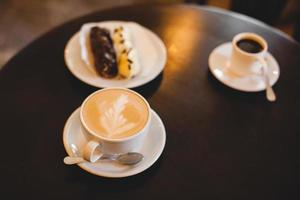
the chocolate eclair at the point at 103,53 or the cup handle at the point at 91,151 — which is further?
the chocolate eclair at the point at 103,53

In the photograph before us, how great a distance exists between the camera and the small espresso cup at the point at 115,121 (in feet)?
2.50

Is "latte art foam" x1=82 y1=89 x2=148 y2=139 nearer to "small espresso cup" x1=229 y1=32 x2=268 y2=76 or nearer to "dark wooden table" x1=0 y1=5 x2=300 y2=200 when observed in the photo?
"dark wooden table" x1=0 y1=5 x2=300 y2=200

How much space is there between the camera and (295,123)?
960 mm

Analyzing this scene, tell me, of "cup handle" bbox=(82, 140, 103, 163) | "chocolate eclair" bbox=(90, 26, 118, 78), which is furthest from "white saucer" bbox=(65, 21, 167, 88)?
"cup handle" bbox=(82, 140, 103, 163)

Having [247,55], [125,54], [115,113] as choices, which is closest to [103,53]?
[125,54]

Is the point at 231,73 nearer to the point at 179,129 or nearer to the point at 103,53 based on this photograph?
the point at 179,129

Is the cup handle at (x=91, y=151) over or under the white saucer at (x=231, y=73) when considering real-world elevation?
over

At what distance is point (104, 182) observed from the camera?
2.63 ft

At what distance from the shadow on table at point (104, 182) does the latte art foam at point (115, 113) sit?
107mm

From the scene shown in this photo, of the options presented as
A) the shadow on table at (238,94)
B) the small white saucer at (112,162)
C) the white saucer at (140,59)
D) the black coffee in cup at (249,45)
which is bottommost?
the shadow on table at (238,94)

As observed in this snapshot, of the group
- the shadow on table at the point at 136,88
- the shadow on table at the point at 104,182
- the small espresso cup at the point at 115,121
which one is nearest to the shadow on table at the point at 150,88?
the shadow on table at the point at 136,88

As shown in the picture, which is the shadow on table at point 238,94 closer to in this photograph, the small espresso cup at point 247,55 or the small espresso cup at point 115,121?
the small espresso cup at point 247,55

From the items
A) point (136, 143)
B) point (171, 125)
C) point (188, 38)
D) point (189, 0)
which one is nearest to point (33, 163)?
point (136, 143)

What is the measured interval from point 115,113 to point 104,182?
0.50ft
